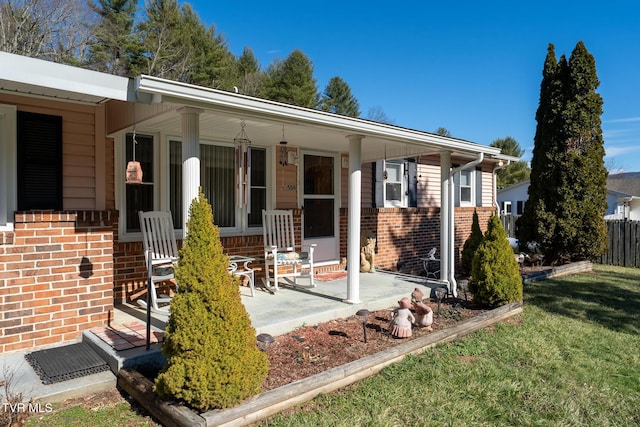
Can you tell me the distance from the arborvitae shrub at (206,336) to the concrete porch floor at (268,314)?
34.4 inches

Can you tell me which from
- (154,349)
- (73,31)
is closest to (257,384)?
(154,349)

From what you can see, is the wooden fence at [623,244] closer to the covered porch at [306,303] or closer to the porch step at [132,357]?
the covered porch at [306,303]

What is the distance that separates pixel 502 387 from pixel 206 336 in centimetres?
251

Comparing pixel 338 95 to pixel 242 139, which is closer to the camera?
pixel 242 139

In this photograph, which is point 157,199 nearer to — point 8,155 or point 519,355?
point 8,155

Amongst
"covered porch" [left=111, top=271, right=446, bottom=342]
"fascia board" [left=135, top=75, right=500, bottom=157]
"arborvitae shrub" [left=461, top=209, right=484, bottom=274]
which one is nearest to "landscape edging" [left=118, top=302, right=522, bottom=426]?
"covered porch" [left=111, top=271, right=446, bottom=342]

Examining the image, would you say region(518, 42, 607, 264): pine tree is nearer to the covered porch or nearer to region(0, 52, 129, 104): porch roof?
the covered porch

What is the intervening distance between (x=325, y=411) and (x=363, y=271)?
4686 millimetres

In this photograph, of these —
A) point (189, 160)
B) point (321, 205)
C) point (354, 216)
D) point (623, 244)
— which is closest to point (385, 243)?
point (321, 205)

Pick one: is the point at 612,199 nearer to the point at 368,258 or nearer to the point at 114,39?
the point at 368,258

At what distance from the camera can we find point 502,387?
350 cm

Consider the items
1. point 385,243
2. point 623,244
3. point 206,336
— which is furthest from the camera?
point 623,244

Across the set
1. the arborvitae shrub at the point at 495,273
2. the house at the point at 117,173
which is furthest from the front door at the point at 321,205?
the arborvitae shrub at the point at 495,273

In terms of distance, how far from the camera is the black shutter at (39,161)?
3967 mm
